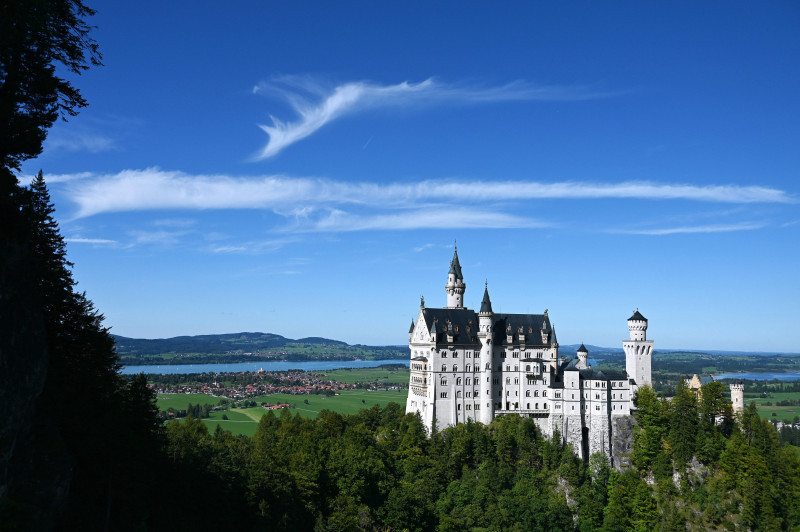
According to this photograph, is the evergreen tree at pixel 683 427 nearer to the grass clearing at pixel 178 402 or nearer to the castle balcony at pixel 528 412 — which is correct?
the castle balcony at pixel 528 412

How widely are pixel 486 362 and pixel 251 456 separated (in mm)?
40245

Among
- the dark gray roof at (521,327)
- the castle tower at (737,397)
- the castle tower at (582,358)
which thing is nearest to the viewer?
the castle tower at (737,397)

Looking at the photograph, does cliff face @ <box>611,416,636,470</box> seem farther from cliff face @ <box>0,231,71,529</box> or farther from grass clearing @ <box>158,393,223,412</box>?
grass clearing @ <box>158,393,223,412</box>

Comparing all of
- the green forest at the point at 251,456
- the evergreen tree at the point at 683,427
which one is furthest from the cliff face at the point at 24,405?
the evergreen tree at the point at 683,427

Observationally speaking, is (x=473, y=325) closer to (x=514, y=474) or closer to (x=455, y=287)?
(x=455, y=287)

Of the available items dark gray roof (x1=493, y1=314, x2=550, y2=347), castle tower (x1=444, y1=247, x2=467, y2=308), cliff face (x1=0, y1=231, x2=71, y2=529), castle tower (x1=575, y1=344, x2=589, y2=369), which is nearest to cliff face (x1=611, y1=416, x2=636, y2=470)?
castle tower (x1=575, y1=344, x2=589, y2=369)

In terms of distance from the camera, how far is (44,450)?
3009 cm

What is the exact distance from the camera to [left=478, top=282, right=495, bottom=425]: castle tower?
88125 millimetres

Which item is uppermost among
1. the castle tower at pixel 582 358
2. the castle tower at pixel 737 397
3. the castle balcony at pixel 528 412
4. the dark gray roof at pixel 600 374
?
the castle tower at pixel 582 358

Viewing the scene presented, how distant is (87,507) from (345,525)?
27453 mm

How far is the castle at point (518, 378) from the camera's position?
85.4 metres

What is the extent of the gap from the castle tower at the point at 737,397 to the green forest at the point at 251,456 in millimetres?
4094

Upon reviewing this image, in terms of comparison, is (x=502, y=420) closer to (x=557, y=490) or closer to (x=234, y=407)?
(x=557, y=490)

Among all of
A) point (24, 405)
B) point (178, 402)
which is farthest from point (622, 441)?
point (178, 402)
